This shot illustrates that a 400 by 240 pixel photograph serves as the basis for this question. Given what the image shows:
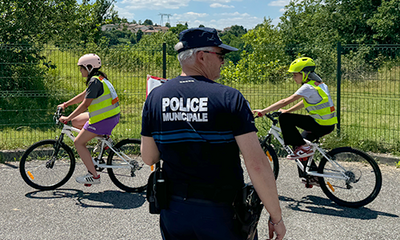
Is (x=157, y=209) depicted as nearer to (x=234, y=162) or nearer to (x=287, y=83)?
(x=234, y=162)

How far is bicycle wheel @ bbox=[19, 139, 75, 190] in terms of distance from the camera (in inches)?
239

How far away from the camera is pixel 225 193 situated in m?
2.22

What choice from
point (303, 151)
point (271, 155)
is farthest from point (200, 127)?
point (271, 155)

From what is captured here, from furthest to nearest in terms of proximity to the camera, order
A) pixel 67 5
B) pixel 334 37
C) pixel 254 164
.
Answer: pixel 334 37 < pixel 67 5 < pixel 254 164

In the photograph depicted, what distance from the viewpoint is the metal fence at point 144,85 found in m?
7.98

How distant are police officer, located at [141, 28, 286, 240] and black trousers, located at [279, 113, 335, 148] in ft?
11.3

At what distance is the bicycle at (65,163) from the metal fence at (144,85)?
221 centimetres

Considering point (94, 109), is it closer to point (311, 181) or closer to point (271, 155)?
point (271, 155)

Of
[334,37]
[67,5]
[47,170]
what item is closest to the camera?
[47,170]

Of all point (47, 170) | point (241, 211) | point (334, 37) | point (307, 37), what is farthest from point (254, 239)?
point (307, 37)

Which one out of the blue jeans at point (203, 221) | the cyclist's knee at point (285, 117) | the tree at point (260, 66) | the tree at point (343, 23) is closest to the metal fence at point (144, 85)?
the tree at point (260, 66)

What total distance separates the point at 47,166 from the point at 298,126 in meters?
3.62

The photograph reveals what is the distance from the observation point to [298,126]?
222 inches

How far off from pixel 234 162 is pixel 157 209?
1.75ft
